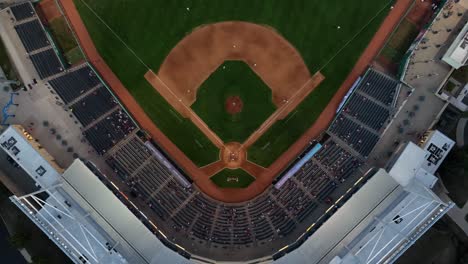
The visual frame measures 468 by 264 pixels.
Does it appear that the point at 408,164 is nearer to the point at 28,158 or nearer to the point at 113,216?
the point at 113,216

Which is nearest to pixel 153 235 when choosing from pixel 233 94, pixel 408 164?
pixel 233 94

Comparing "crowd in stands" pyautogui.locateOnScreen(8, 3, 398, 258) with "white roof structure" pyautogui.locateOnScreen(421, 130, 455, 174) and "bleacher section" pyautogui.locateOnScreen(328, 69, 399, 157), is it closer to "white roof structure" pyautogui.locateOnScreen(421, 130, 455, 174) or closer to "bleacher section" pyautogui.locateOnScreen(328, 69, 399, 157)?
"bleacher section" pyautogui.locateOnScreen(328, 69, 399, 157)

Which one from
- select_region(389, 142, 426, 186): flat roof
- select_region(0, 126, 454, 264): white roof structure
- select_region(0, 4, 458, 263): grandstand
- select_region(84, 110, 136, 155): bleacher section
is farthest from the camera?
select_region(84, 110, 136, 155): bleacher section

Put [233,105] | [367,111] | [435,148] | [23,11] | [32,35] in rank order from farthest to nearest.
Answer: [233,105]
[367,111]
[32,35]
[23,11]
[435,148]

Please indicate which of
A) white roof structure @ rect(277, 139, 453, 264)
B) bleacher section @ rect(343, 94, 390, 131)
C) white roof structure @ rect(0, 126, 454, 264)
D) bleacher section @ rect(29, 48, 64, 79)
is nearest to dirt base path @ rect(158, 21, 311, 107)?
bleacher section @ rect(343, 94, 390, 131)

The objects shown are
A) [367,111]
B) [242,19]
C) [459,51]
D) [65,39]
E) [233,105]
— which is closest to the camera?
[459,51]

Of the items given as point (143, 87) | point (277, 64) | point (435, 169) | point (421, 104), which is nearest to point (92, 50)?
point (143, 87)

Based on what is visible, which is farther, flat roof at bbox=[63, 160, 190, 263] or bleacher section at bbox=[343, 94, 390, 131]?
bleacher section at bbox=[343, 94, 390, 131]
